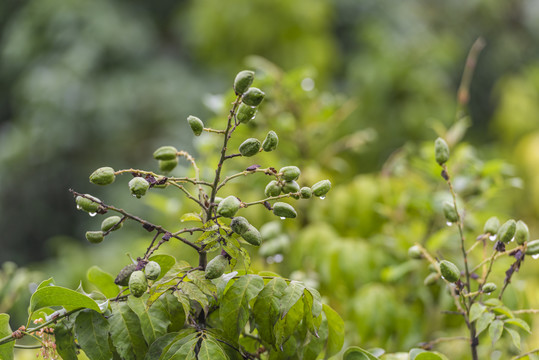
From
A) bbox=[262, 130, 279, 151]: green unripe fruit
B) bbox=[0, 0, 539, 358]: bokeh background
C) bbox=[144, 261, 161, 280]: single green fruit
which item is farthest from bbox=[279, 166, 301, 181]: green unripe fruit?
bbox=[0, 0, 539, 358]: bokeh background

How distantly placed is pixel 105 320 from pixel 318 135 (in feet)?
2.73

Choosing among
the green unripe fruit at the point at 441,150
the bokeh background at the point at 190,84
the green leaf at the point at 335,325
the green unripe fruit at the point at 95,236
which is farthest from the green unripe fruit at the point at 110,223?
the bokeh background at the point at 190,84

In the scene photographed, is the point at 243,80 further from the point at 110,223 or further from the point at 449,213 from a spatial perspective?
the point at 449,213

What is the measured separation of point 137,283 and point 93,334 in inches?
2.8

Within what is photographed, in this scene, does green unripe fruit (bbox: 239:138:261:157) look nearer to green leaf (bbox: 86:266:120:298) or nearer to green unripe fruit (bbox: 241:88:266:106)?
green unripe fruit (bbox: 241:88:266:106)

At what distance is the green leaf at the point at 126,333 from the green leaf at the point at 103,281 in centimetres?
9

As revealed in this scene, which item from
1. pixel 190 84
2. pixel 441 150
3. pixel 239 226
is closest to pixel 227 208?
pixel 239 226

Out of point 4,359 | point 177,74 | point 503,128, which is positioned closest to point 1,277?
point 4,359

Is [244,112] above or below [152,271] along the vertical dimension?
above

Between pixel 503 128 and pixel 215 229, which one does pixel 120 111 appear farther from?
pixel 215 229

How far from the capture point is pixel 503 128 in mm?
3648

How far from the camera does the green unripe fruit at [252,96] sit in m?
0.48

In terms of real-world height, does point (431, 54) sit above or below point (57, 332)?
above

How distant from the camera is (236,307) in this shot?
49 centimetres
